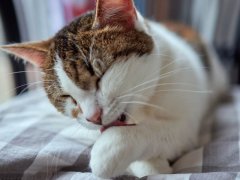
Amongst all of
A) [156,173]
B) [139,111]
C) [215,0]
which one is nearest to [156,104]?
[139,111]

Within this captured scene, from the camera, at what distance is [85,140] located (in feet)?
2.95

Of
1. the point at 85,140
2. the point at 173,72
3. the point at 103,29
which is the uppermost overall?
the point at 103,29

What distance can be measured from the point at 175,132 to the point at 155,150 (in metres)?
0.09

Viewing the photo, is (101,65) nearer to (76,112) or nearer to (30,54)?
(76,112)

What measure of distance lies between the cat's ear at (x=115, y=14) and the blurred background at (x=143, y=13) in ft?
2.23

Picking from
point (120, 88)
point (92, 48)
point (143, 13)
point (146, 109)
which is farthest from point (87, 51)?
point (143, 13)

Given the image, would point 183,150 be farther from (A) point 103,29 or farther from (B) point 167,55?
(A) point 103,29

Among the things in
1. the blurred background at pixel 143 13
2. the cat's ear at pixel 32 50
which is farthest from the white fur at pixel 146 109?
the blurred background at pixel 143 13

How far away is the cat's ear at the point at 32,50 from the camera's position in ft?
2.93

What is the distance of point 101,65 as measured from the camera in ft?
2.49

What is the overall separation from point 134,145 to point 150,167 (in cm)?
9

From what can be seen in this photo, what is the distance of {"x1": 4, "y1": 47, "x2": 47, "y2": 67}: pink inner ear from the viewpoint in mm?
898

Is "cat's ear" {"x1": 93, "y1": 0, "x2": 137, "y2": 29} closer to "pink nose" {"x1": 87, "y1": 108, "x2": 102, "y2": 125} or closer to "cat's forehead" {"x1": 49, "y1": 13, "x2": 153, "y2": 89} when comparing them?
"cat's forehead" {"x1": 49, "y1": 13, "x2": 153, "y2": 89}

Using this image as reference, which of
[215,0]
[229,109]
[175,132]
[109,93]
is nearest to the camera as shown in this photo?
[109,93]
